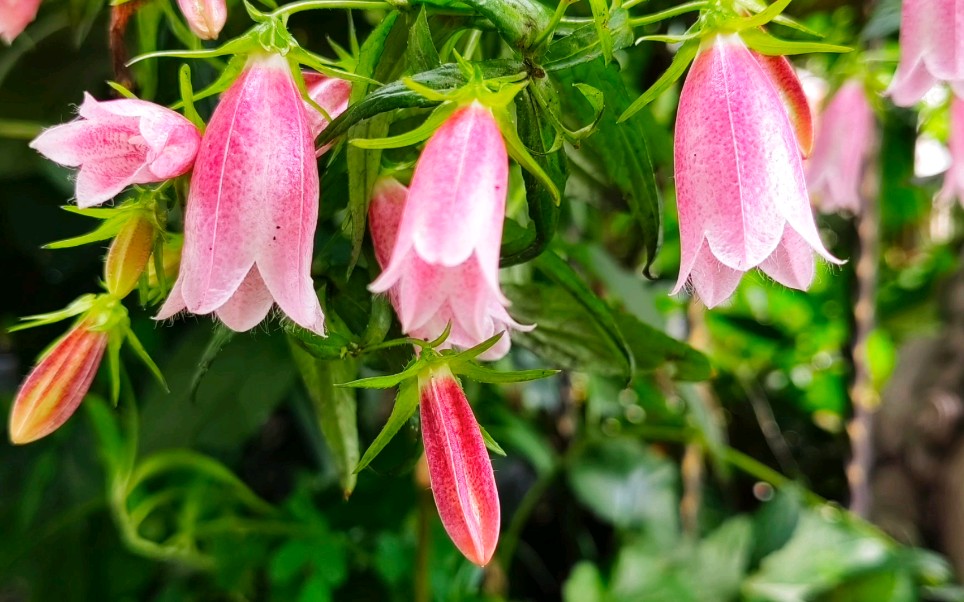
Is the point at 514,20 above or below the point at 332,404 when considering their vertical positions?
above

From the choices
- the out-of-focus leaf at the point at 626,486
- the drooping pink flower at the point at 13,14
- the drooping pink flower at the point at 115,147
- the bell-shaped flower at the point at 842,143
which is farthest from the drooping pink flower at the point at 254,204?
the out-of-focus leaf at the point at 626,486

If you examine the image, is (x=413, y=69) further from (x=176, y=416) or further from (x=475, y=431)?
(x=176, y=416)

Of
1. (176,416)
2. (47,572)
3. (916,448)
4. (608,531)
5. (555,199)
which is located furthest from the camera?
(916,448)

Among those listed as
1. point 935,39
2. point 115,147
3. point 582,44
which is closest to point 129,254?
point 115,147

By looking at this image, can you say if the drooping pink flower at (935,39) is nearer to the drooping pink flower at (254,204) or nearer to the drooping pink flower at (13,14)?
the drooping pink flower at (254,204)

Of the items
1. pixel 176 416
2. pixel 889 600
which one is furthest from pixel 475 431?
pixel 889 600

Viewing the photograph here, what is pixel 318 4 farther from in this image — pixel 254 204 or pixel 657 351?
pixel 657 351

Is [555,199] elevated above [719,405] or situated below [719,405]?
above
